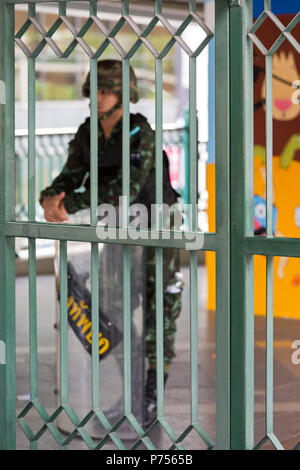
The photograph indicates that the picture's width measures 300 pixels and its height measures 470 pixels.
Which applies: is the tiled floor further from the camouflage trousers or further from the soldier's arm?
the soldier's arm

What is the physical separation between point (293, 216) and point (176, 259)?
36.3 inches

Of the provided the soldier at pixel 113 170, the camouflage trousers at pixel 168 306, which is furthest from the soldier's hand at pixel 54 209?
the camouflage trousers at pixel 168 306

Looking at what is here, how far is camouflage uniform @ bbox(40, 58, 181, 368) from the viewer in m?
3.94

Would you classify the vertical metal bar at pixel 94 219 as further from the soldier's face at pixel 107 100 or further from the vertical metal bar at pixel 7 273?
the soldier's face at pixel 107 100

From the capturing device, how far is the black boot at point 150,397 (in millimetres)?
4316

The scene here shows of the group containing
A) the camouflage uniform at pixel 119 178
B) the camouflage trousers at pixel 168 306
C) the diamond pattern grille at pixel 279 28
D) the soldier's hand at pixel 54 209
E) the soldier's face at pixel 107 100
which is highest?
the soldier's face at pixel 107 100

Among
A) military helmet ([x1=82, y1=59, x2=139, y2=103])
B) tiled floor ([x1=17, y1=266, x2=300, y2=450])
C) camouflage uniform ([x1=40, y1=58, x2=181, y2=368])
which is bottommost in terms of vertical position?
tiled floor ([x1=17, y1=266, x2=300, y2=450])

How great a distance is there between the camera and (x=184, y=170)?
32.4 ft

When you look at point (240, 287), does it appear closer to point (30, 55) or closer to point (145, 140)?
point (30, 55)

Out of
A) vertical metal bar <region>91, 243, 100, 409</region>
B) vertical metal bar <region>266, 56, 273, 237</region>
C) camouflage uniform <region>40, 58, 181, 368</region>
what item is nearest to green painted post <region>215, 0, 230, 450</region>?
vertical metal bar <region>266, 56, 273, 237</region>

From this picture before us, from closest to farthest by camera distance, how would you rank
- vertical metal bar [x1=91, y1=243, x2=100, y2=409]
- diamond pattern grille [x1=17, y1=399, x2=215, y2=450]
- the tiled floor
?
diamond pattern grille [x1=17, y1=399, x2=215, y2=450], vertical metal bar [x1=91, y1=243, x2=100, y2=409], the tiled floor

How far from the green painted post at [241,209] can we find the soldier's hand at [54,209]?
1.49 metres

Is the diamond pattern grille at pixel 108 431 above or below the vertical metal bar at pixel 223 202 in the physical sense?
below
